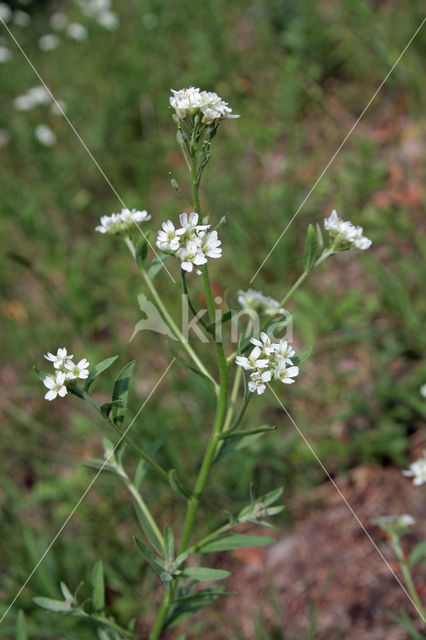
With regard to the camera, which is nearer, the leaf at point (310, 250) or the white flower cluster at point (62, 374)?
the white flower cluster at point (62, 374)

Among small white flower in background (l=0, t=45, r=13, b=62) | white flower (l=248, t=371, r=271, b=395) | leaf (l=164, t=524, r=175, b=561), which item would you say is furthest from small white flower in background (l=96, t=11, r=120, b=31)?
leaf (l=164, t=524, r=175, b=561)

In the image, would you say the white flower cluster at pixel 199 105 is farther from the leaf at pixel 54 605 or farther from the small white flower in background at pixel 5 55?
the small white flower in background at pixel 5 55

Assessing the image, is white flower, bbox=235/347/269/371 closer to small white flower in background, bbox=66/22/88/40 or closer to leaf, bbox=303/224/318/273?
leaf, bbox=303/224/318/273

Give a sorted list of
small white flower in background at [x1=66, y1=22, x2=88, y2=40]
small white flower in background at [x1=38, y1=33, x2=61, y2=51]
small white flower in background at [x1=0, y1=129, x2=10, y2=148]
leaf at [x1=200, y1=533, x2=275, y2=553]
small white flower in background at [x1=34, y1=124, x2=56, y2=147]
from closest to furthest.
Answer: leaf at [x1=200, y1=533, x2=275, y2=553] < small white flower in background at [x1=34, y1=124, x2=56, y2=147] < small white flower in background at [x1=0, y1=129, x2=10, y2=148] < small white flower in background at [x1=66, y1=22, x2=88, y2=40] < small white flower in background at [x1=38, y1=33, x2=61, y2=51]

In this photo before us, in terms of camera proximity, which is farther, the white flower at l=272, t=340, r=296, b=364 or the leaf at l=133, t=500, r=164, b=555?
the leaf at l=133, t=500, r=164, b=555

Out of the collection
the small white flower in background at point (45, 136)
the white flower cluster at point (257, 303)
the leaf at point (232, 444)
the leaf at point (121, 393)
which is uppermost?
the white flower cluster at point (257, 303)

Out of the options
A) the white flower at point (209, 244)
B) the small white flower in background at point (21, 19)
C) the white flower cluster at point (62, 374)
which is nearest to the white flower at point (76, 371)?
the white flower cluster at point (62, 374)
